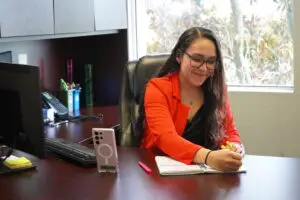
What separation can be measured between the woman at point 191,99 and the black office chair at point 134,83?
0.19 metres

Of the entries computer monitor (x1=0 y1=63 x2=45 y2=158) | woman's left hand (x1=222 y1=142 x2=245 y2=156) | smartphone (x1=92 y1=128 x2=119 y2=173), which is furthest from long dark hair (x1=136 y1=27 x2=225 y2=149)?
computer monitor (x1=0 y1=63 x2=45 y2=158)

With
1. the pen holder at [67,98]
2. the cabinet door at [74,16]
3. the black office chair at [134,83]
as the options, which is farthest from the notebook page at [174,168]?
the pen holder at [67,98]

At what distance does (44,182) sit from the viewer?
5.29 ft

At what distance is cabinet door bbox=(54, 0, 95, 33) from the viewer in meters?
2.71

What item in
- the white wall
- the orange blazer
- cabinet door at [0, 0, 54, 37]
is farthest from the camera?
the white wall

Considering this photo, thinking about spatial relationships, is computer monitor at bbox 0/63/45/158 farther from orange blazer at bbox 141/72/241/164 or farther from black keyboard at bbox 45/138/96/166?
orange blazer at bbox 141/72/241/164

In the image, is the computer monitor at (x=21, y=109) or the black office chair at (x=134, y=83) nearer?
the computer monitor at (x=21, y=109)

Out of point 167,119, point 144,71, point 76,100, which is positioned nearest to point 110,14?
point 76,100

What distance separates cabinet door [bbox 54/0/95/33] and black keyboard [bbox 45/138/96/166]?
95 cm

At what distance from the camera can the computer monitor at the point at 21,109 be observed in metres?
1.58

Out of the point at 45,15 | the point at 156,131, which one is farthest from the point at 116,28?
the point at 156,131

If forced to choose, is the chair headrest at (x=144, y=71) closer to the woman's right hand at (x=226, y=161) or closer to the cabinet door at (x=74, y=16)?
the cabinet door at (x=74, y=16)

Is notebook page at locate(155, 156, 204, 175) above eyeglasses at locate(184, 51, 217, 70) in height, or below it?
below

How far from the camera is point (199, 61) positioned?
198cm
